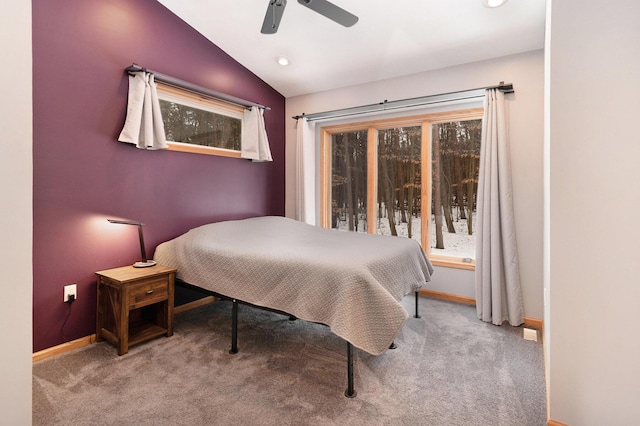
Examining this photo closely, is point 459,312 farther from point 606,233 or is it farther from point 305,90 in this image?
point 305,90

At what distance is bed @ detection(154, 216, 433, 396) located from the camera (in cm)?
184

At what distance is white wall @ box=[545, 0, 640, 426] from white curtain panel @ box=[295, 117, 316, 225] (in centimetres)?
293

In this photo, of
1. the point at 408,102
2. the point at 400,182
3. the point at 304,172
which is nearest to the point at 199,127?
the point at 304,172

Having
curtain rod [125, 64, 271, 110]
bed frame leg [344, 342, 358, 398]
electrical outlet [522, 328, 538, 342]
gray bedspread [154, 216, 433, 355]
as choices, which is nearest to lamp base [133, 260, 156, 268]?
gray bedspread [154, 216, 433, 355]

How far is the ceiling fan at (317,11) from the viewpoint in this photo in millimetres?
1992

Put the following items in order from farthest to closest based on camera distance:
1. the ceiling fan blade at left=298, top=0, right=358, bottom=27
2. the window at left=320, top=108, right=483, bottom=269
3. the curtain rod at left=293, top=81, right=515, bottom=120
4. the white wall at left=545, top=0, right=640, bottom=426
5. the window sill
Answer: the window at left=320, top=108, right=483, bottom=269 < the window sill < the curtain rod at left=293, top=81, right=515, bottom=120 < the ceiling fan blade at left=298, top=0, right=358, bottom=27 < the white wall at left=545, top=0, right=640, bottom=426

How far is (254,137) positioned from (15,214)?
2.75 meters

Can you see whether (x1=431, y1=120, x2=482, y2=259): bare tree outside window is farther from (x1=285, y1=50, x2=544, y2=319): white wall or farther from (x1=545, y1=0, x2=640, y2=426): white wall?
(x1=545, y1=0, x2=640, y2=426): white wall

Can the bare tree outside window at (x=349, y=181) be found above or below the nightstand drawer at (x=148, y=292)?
above

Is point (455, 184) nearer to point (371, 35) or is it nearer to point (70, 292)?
point (371, 35)

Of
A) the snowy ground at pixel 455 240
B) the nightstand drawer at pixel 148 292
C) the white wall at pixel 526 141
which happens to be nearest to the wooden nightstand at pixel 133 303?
the nightstand drawer at pixel 148 292


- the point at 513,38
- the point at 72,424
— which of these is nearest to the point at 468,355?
the point at 72,424

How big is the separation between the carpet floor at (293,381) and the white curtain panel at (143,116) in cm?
163

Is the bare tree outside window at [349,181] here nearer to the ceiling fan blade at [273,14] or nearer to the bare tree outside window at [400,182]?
the bare tree outside window at [400,182]
